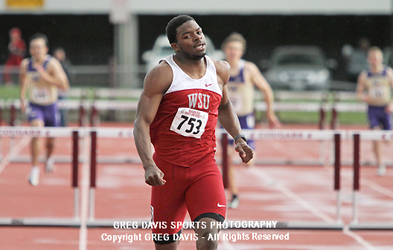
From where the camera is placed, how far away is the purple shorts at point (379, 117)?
39.3 feet

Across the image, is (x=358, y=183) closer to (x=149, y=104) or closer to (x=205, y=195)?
(x=205, y=195)

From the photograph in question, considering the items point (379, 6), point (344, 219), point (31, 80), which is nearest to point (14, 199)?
point (31, 80)

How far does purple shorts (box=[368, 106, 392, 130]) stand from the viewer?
1197 centimetres

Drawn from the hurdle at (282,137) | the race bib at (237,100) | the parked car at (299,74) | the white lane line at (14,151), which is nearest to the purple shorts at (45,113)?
the white lane line at (14,151)

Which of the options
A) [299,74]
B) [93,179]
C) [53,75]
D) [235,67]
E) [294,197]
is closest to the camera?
[93,179]

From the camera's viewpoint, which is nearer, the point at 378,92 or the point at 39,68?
the point at 39,68

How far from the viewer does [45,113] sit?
11.1 meters

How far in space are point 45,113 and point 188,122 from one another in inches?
261

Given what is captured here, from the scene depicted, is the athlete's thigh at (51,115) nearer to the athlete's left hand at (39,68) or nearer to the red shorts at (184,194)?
the athlete's left hand at (39,68)

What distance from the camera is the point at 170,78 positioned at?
4840 mm

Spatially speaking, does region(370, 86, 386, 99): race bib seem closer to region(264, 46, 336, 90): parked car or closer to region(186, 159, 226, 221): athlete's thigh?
region(186, 159, 226, 221): athlete's thigh

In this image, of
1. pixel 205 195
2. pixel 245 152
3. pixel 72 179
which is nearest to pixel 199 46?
pixel 245 152

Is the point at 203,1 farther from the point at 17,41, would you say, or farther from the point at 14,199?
the point at 14,199

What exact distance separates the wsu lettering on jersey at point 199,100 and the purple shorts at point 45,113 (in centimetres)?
648
